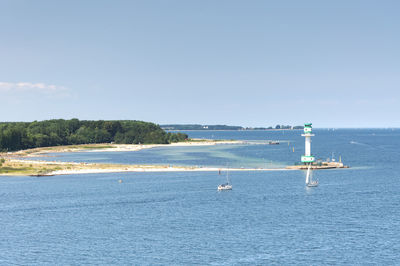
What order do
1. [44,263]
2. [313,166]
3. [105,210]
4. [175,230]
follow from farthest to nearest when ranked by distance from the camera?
[313,166] < [105,210] < [175,230] < [44,263]

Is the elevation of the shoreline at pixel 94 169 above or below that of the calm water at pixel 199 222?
above

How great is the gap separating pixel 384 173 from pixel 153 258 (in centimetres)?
12539

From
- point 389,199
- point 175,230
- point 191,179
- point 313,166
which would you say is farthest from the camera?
point 313,166

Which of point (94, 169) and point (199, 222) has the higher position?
point (94, 169)

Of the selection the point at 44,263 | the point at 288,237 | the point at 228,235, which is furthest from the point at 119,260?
the point at 288,237

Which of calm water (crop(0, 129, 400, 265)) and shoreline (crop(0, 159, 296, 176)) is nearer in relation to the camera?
calm water (crop(0, 129, 400, 265))

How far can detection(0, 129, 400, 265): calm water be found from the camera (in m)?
70.5

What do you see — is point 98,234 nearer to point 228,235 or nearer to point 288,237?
point 228,235

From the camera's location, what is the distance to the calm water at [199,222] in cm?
7050

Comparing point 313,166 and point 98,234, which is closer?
point 98,234

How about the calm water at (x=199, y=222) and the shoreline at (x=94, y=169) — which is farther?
the shoreline at (x=94, y=169)

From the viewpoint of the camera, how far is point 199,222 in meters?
91.5

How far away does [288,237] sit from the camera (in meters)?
79.9

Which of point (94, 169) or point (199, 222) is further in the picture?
point (94, 169)
